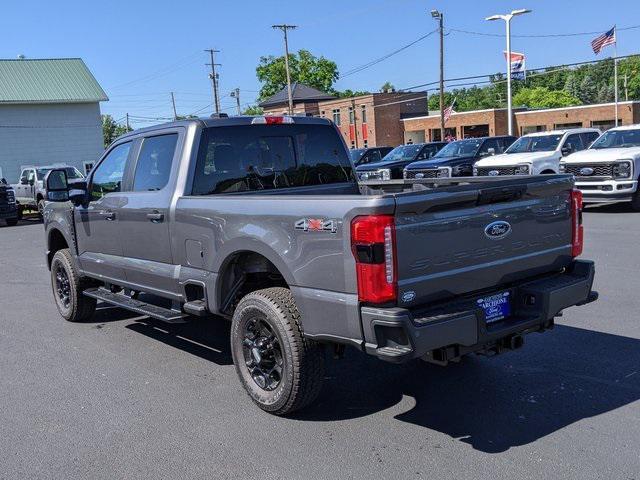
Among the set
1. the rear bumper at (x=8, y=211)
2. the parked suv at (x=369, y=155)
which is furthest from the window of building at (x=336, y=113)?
the rear bumper at (x=8, y=211)

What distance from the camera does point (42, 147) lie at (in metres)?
43.5

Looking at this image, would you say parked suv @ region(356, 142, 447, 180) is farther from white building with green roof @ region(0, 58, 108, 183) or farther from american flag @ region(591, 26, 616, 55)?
white building with green roof @ region(0, 58, 108, 183)

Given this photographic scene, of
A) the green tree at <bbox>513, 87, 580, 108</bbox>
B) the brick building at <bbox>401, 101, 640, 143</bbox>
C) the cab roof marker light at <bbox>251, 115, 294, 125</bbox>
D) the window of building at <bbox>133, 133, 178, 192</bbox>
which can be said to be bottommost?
the window of building at <bbox>133, 133, 178, 192</bbox>

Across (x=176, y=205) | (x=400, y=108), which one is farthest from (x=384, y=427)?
(x=400, y=108)

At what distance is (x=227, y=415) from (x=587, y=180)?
518 inches

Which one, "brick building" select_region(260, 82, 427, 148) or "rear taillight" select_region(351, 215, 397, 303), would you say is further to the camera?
"brick building" select_region(260, 82, 427, 148)

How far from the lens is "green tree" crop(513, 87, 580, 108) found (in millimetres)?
111438

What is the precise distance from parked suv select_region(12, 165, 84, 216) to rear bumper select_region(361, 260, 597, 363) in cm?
2307

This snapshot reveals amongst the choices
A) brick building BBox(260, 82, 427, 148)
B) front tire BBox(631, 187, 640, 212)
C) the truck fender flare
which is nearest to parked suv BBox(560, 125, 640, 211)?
front tire BBox(631, 187, 640, 212)

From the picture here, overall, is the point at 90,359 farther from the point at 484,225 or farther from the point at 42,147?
the point at 42,147

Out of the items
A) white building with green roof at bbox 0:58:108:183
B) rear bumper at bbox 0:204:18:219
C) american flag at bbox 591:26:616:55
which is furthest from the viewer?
white building with green roof at bbox 0:58:108:183

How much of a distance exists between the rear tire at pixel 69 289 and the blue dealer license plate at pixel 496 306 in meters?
4.76

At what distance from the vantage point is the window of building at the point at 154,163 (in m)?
5.65

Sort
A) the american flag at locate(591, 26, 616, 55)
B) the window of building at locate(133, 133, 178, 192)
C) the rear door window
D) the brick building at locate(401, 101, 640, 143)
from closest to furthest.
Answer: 1. the window of building at locate(133, 133, 178, 192)
2. the rear door window
3. the american flag at locate(591, 26, 616, 55)
4. the brick building at locate(401, 101, 640, 143)
